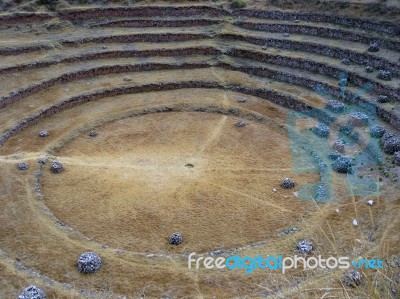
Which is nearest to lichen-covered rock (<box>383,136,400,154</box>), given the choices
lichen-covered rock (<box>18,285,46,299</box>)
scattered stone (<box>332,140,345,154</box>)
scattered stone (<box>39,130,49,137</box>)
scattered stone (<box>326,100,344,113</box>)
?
scattered stone (<box>332,140,345,154</box>)

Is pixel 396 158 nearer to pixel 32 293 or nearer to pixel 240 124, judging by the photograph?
pixel 240 124

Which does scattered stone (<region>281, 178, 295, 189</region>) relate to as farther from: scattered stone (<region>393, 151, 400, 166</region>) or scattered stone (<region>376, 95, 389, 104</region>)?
scattered stone (<region>376, 95, 389, 104</region>)

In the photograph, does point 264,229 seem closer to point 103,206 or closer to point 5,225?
point 103,206

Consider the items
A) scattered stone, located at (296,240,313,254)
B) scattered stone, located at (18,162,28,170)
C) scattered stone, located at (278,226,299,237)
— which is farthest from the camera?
scattered stone, located at (18,162,28,170)

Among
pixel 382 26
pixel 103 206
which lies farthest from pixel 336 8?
pixel 103 206

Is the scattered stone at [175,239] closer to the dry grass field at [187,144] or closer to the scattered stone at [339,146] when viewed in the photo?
the dry grass field at [187,144]

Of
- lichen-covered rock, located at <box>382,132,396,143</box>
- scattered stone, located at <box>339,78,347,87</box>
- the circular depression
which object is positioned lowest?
the circular depression

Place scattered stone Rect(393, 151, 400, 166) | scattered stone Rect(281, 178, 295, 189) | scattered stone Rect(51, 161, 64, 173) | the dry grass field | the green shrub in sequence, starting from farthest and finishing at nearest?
the green shrub, scattered stone Rect(51, 161, 64, 173), scattered stone Rect(393, 151, 400, 166), scattered stone Rect(281, 178, 295, 189), the dry grass field
